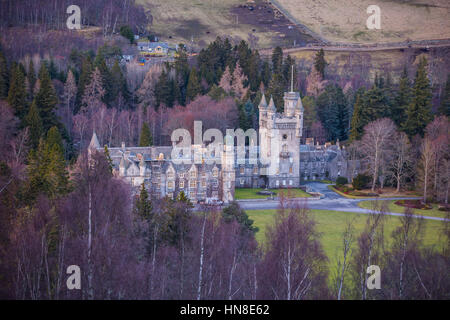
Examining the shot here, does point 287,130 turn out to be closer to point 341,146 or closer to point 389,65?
point 341,146

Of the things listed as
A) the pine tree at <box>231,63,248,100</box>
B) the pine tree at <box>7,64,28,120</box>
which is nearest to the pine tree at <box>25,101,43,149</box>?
the pine tree at <box>7,64,28,120</box>

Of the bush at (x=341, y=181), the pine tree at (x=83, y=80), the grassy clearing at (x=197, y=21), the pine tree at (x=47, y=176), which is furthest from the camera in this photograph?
the grassy clearing at (x=197, y=21)

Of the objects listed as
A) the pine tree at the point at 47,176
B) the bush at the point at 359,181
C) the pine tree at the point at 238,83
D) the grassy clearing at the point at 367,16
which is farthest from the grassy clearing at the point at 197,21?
the pine tree at the point at 47,176

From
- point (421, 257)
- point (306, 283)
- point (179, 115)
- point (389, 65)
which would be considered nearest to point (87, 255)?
point (306, 283)

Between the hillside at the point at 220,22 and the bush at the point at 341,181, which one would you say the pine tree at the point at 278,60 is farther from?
the bush at the point at 341,181

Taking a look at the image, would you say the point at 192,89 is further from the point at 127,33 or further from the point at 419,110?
the point at 419,110

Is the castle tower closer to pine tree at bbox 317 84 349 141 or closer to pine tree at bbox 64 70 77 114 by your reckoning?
pine tree at bbox 317 84 349 141
